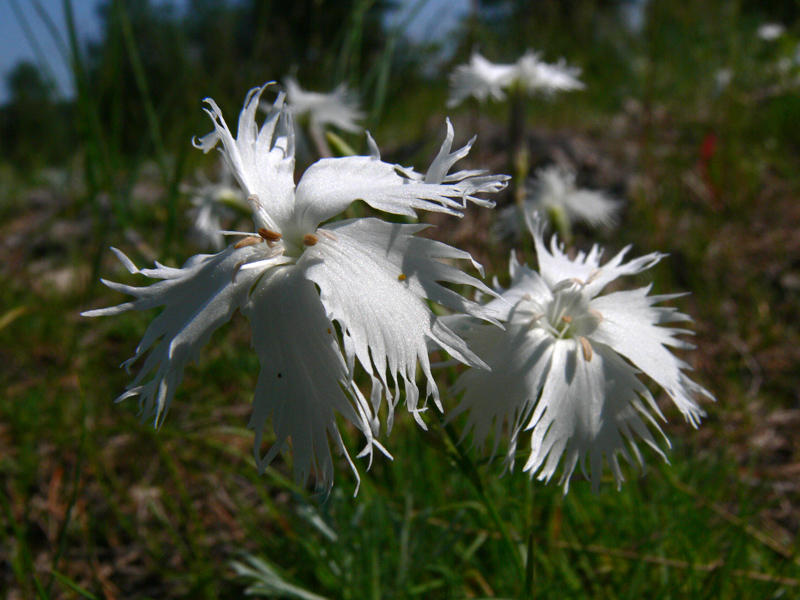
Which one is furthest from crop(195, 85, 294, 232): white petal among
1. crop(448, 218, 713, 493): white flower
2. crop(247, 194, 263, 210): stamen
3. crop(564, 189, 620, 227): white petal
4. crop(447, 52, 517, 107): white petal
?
crop(564, 189, 620, 227): white petal

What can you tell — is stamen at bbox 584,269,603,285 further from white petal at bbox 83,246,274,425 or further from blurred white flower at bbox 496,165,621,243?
blurred white flower at bbox 496,165,621,243

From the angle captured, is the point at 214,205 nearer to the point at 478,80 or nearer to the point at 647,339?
the point at 478,80

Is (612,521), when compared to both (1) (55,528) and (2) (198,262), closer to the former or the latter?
(2) (198,262)

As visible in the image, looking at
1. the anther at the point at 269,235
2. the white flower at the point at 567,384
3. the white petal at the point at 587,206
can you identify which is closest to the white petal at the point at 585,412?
the white flower at the point at 567,384

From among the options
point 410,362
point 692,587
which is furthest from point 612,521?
point 410,362

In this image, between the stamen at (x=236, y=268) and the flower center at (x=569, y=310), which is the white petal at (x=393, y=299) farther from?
the flower center at (x=569, y=310)

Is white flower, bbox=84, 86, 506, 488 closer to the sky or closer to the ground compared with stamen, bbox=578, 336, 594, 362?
closer to the sky

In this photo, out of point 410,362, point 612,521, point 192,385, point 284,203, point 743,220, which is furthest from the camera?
point 743,220

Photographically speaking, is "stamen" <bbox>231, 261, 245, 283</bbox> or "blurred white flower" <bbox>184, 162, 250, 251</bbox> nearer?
"stamen" <bbox>231, 261, 245, 283</bbox>
